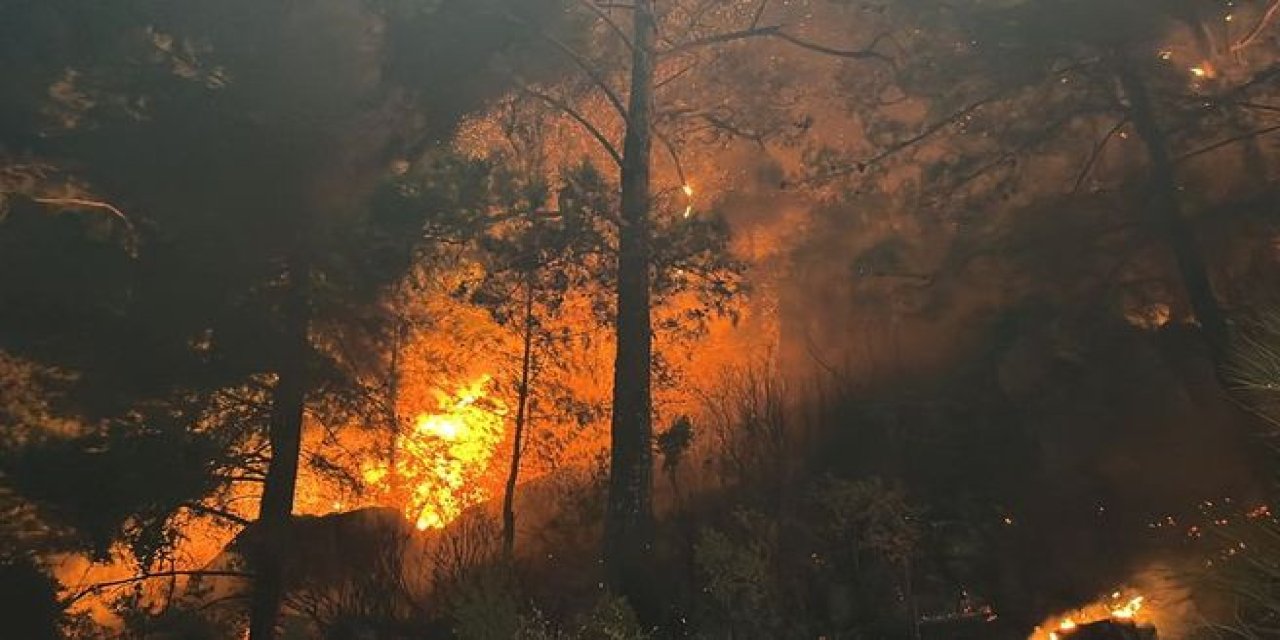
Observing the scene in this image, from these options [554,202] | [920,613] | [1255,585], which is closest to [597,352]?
[554,202]

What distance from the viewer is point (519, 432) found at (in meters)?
16.7

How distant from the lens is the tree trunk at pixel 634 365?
9.77 metres

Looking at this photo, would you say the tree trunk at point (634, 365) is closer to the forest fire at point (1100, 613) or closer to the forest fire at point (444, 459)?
the forest fire at point (444, 459)

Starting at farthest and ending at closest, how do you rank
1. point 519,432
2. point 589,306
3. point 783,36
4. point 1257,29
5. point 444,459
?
1. point 519,432
2. point 444,459
3. point 589,306
4. point 783,36
5. point 1257,29

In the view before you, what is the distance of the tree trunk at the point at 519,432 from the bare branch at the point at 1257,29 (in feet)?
37.3

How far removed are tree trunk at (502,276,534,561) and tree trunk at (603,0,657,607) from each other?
366cm

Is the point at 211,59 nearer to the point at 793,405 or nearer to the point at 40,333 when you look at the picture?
the point at 40,333

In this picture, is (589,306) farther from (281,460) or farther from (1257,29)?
(1257,29)

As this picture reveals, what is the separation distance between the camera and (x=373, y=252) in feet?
39.8

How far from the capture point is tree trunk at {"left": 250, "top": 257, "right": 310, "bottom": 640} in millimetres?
11008

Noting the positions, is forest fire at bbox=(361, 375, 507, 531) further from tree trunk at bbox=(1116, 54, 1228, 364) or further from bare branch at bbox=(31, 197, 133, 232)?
tree trunk at bbox=(1116, 54, 1228, 364)

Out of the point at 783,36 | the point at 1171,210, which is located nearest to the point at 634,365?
the point at 783,36

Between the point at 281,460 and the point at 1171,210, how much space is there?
45.6ft

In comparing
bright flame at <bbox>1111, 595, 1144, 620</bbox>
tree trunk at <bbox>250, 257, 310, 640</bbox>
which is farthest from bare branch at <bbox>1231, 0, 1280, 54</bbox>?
tree trunk at <bbox>250, 257, 310, 640</bbox>
